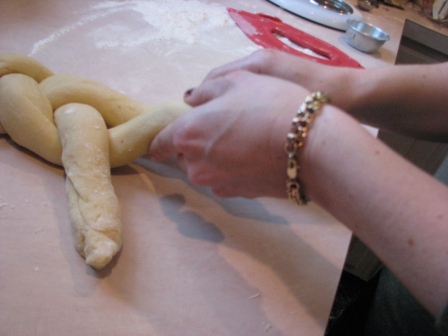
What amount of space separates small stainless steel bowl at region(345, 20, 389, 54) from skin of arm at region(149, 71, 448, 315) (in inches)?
38.7

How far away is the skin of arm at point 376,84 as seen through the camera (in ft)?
2.14

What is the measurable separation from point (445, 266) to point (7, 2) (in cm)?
130

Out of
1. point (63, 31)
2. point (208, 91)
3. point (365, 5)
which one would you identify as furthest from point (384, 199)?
point (365, 5)

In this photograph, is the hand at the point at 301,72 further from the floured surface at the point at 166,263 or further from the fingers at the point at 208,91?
the floured surface at the point at 166,263

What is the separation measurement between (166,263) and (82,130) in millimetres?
291

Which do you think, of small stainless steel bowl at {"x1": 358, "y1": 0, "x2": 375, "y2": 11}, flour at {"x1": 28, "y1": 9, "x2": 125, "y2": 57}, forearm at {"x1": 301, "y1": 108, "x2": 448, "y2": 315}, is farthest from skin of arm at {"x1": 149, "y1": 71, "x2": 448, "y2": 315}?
small stainless steel bowl at {"x1": 358, "y1": 0, "x2": 375, "y2": 11}

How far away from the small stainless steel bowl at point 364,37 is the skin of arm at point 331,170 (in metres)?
0.98

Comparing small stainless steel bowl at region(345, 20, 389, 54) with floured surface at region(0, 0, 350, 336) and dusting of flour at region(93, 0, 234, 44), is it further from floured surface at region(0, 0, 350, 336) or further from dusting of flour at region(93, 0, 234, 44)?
floured surface at region(0, 0, 350, 336)

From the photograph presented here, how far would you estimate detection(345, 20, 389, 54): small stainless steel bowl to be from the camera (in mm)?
1311

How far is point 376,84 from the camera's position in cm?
66

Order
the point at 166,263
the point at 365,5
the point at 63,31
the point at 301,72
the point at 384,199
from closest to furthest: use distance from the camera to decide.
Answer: the point at 384,199 < the point at 166,263 < the point at 301,72 < the point at 63,31 < the point at 365,5

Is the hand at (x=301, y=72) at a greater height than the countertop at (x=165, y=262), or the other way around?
the hand at (x=301, y=72)

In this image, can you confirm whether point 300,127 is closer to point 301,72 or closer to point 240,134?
point 240,134

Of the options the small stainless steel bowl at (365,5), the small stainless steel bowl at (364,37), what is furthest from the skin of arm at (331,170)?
the small stainless steel bowl at (365,5)
